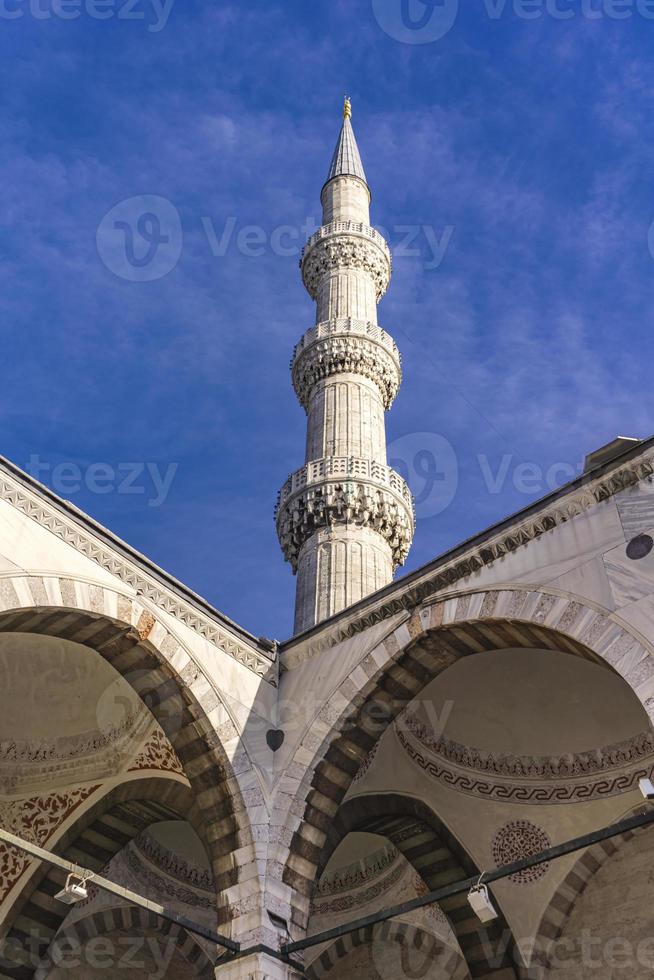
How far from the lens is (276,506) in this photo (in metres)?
15.1

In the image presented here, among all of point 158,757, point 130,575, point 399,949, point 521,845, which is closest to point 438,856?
point 521,845

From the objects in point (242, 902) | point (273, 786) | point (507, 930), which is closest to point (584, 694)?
point (507, 930)

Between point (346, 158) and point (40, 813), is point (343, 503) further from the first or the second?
point (346, 158)

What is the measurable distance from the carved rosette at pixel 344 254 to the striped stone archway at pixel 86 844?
11.3m

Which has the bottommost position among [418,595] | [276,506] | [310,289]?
[418,595]

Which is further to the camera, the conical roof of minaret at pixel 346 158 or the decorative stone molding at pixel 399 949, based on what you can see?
the conical roof of minaret at pixel 346 158

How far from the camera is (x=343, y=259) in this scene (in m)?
18.1

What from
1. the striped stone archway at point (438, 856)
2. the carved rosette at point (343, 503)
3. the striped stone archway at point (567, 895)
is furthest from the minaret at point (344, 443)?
the striped stone archway at point (567, 895)

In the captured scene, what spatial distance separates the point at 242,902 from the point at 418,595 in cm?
240

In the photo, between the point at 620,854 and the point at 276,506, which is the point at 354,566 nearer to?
the point at 276,506

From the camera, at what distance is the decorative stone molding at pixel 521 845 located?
889 cm

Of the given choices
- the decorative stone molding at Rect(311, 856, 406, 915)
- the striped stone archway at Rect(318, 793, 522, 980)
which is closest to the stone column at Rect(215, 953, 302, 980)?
the striped stone archway at Rect(318, 793, 522, 980)

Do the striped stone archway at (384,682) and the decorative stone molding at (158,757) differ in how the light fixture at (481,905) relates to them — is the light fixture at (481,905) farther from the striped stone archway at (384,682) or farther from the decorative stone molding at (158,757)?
the decorative stone molding at (158,757)

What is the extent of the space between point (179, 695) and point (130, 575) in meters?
0.93
